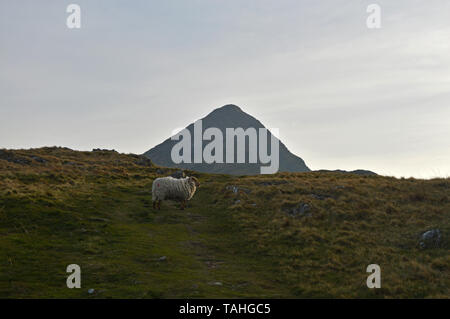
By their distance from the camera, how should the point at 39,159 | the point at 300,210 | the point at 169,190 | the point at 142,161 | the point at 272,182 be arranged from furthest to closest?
the point at 142,161 < the point at 39,159 < the point at 272,182 < the point at 169,190 < the point at 300,210

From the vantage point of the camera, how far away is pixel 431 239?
18.0m

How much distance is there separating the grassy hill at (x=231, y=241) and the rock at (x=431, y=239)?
0.25 metres

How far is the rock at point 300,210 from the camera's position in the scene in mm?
24750

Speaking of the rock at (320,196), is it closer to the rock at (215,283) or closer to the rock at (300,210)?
the rock at (300,210)

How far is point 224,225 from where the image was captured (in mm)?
24172

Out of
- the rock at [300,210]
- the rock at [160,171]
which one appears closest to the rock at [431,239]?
the rock at [300,210]

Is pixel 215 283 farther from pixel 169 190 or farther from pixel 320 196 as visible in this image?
pixel 320 196

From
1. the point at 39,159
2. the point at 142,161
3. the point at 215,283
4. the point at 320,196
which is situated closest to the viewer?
the point at 215,283

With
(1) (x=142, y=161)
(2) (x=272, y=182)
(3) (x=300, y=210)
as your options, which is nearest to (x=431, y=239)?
(3) (x=300, y=210)

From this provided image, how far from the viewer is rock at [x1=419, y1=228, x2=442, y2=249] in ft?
58.2

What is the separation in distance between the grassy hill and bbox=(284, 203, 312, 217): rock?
167mm

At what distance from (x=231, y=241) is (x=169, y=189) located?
882cm
